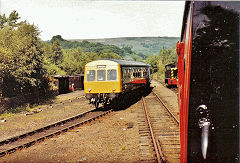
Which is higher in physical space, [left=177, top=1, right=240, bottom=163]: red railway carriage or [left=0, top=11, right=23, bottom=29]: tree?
[left=0, top=11, right=23, bottom=29]: tree

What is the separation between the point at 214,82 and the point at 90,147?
257 inches

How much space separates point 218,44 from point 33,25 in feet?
75.6

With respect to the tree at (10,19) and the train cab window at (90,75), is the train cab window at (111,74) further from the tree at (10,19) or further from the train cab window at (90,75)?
the tree at (10,19)

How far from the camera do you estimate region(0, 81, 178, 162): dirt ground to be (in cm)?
714

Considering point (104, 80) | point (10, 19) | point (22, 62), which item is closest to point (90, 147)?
point (104, 80)

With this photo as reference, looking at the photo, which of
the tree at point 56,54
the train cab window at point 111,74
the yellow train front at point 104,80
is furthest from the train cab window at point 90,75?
the tree at point 56,54

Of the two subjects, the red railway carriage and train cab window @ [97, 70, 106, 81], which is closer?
the red railway carriage

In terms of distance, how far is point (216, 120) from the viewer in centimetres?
250

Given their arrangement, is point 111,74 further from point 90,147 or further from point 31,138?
point 90,147

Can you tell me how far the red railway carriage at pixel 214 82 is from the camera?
239cm

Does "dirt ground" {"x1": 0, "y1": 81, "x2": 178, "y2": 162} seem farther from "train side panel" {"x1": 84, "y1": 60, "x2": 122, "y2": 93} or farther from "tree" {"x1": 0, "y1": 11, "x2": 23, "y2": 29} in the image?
"tree" {"x1": 0, "y1": 11, "x2": 23, "y2": 29}

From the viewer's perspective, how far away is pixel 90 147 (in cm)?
818

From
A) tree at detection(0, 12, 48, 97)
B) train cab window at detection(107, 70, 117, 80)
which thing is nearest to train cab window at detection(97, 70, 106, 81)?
train cab window at detection(107, 70, 117, 80)

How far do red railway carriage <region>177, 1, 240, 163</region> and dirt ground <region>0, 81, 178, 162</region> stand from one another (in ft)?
14.4
